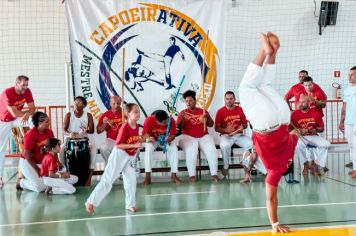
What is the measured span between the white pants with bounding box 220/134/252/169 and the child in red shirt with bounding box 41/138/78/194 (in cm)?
240

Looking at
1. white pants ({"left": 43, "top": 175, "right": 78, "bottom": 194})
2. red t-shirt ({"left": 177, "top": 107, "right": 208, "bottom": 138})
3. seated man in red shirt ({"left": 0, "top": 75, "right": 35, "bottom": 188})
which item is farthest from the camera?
red t-shirt ({"left": 177, "top": 107, "right": 208, "bottom": 138})

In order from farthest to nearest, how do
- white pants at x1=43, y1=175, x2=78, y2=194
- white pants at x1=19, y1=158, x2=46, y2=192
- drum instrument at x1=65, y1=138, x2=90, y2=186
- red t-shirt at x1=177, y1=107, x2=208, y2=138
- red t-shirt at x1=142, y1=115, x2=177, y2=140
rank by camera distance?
red t-shirt at x1=177, y1=107, x2=208, y2=138
red t-shirt at x1=142, y1=115, x2=177, y2=140
drum instrument at x1=65, y1=138, x2=90, y2=186
white pants at x1=19, y1=158, x2=46, y2=192
white pants at x1=43, y1=175, x2=78, y2=194

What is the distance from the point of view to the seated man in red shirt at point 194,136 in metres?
7.34

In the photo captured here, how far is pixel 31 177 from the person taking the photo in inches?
263

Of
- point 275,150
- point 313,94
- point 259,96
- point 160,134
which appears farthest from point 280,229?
point 313,94

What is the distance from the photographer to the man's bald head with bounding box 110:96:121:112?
24.5 ft

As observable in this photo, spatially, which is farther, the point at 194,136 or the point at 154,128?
the point at 194,136

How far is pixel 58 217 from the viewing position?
524cm

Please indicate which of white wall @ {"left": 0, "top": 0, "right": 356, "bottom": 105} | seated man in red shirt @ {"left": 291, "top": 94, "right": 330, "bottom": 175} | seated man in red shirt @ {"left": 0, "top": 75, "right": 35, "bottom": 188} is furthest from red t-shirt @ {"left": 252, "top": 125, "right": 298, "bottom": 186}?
white wall @ {"left": 0, "top": 0, "right": 356, "bottom": 105}

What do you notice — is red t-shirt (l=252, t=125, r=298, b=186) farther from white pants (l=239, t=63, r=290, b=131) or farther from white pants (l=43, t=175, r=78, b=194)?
white pants (l=43, t=175, r=78, b=194)

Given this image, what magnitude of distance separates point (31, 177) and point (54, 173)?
1.44 ft

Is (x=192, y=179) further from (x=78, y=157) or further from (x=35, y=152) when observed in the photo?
(x=35, y=152)

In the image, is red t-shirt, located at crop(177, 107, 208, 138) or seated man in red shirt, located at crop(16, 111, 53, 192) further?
red t-shirt, located at crop(177, 107, 208, 138)

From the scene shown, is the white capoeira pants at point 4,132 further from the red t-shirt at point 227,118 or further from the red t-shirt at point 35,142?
the red t-shirt at point 227,118
